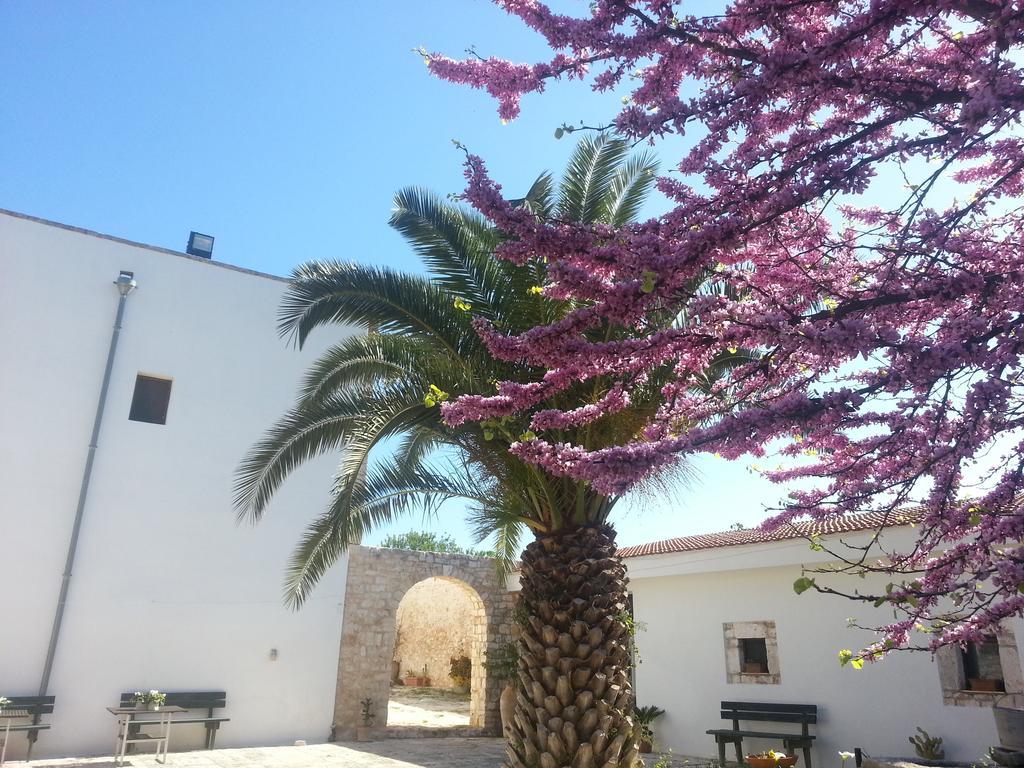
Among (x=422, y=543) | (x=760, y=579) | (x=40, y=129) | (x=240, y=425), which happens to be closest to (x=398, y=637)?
(x=422, y=543)

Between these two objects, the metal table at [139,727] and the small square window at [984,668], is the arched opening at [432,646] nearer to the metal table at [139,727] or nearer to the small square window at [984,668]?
the metal table at [139,727]

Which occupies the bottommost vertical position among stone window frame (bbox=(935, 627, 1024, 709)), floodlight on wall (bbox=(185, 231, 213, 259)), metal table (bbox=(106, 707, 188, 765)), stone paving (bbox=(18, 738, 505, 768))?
stone paving (bbox=(18, 738, 505, 768))

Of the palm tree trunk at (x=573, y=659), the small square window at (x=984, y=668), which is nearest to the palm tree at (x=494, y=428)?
the palm tree trunk at (x=573, y=659)

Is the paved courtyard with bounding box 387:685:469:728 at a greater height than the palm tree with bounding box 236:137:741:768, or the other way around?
the palm tree with bounding box 236:137:741:768

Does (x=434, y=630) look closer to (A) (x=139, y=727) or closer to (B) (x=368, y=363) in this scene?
(A) (x=139, y=727)

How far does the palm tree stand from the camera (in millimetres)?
5059

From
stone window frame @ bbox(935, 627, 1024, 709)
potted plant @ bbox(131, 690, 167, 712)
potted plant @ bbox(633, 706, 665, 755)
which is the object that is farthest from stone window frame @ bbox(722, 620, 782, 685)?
potted plant @ bbox(131, 690, 167, 712)

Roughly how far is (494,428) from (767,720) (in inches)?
269

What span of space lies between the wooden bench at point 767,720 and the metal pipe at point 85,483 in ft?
27.1

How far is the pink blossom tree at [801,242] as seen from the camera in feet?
8.48

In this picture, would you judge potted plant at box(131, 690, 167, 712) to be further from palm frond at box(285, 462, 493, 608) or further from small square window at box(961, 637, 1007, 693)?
small square window at box(961, 637, 1007, 693)

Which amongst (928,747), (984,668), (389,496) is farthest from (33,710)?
(984,668)

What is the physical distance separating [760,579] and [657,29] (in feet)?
28.7

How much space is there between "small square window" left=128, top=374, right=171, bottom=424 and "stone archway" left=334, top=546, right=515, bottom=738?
3597 millimetres
